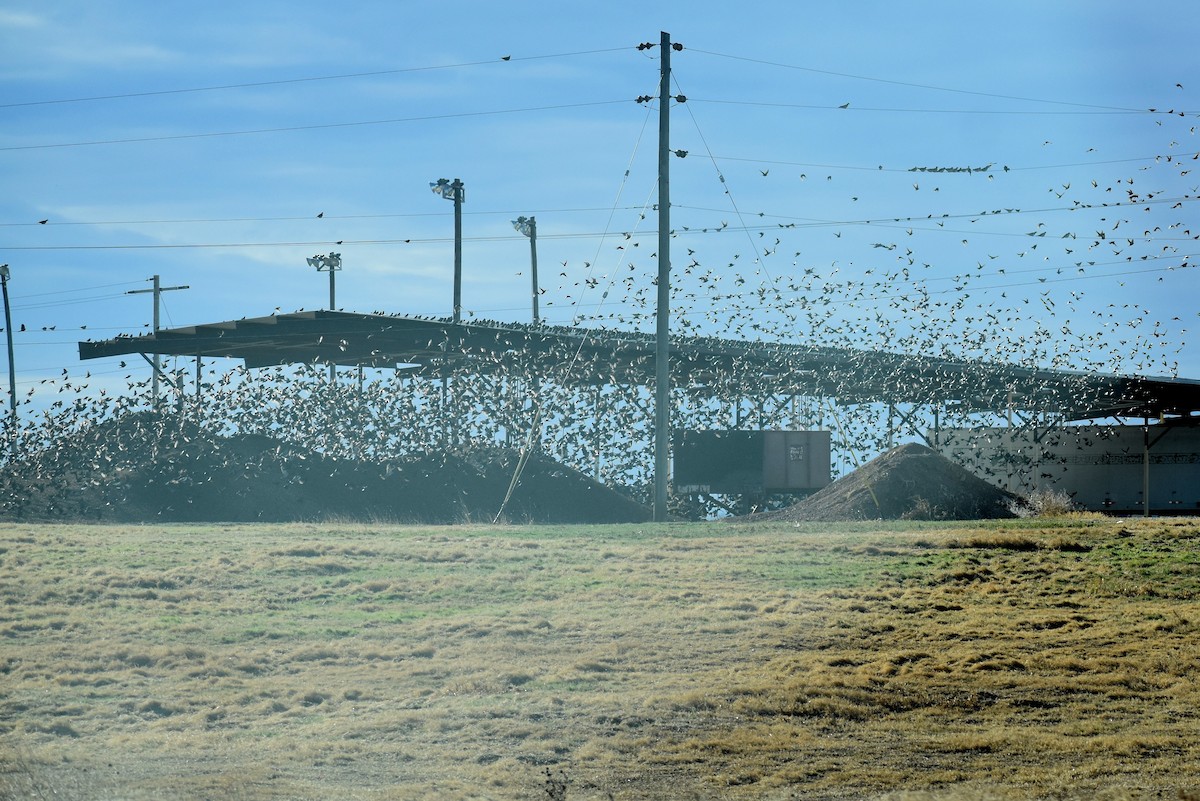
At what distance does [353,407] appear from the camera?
101ft

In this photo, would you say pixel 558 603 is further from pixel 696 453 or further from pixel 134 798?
pixel 696 453

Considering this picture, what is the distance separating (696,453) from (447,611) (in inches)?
700

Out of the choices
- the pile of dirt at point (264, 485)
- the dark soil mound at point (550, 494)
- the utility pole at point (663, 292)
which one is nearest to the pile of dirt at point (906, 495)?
the utility pole at point (663, 292)

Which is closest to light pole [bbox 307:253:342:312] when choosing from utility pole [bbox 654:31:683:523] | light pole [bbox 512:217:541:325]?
light pole [bbox 512:217:541:325]

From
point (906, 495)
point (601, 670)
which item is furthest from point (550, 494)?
point (601, 670)

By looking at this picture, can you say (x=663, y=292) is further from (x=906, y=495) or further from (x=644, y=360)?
(x=644, y=360)

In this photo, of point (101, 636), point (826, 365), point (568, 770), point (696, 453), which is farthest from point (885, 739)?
point (826, 365)

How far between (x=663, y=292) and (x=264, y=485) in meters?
11.4

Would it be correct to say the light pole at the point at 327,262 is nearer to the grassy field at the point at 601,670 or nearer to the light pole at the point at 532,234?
the light pole at the point at 532,234

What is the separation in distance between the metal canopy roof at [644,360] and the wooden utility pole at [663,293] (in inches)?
242

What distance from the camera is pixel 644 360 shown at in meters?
30.4

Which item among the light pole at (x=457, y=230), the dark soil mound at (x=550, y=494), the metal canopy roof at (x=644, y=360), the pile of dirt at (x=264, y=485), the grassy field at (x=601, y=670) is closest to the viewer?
the grassy field at (x=601, y=670)

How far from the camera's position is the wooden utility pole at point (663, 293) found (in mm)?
22375

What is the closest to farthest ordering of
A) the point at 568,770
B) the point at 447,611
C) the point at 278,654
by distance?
the point at 568,770
the point at 278,654
the point at 447,611
